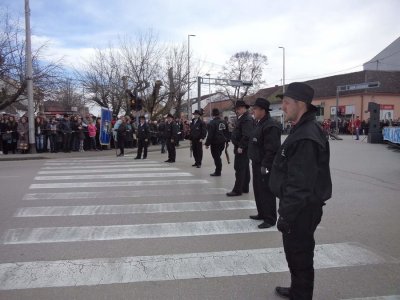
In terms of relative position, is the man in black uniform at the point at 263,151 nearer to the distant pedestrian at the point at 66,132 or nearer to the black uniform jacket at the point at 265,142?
the black uniform jacket at the point at 265,142

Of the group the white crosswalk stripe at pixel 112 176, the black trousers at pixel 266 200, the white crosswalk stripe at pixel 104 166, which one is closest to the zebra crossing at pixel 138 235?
the black trousers at pixel 266 200

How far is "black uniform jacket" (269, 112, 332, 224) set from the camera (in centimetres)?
324

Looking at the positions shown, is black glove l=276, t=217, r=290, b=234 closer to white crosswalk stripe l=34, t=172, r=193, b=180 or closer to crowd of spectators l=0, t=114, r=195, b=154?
white crosswalk stripe l=34, t=172, r=193, b=180

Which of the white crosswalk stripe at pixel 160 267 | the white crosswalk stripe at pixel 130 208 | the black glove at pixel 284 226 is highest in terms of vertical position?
the black glove at pixel 284 226

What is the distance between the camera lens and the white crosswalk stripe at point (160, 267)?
442cm

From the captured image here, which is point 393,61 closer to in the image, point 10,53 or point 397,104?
point 397,104

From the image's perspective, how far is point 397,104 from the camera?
55.2 meters

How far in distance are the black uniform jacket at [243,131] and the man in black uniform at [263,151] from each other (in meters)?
1.27

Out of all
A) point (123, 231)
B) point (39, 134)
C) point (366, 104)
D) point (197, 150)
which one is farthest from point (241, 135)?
point (366, 104)

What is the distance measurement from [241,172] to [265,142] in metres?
2.34

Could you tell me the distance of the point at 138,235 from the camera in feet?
19.8

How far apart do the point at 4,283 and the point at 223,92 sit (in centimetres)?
7013

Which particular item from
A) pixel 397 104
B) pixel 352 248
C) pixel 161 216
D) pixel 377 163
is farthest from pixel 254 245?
pixel 397 104

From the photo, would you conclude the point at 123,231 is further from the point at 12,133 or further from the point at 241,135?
the point at 12,133
